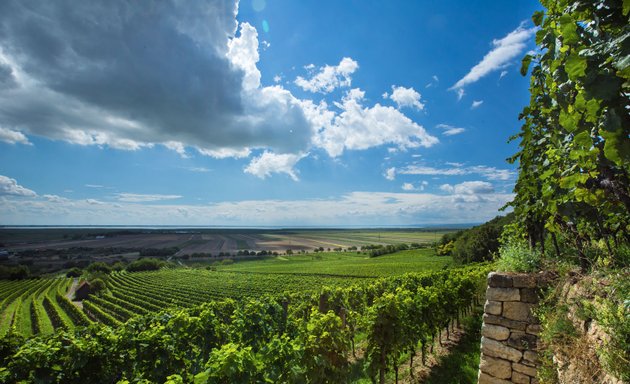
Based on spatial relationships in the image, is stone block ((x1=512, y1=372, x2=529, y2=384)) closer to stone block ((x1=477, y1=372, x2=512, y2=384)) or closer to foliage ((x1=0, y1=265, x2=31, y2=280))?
stone block ((x1=477, y1=372, x2=512, y2=384))

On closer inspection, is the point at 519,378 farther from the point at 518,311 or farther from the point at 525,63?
the point at 525,63

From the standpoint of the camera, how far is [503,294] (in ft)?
18.5

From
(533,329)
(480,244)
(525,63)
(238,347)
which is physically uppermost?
(525,63)

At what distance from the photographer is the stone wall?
212 inches

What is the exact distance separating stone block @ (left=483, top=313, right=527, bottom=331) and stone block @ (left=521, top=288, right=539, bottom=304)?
0.44m

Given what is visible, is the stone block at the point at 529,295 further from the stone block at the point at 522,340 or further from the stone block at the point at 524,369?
the stone block at the point at 524,369

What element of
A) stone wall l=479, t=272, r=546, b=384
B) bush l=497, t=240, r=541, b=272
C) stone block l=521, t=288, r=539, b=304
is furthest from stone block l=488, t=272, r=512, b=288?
bush l=497, t=240, r=541, b=272

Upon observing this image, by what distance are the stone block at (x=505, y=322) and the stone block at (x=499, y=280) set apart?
0.64 metres

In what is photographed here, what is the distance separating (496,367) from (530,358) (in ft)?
2.13

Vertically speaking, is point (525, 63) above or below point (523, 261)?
above

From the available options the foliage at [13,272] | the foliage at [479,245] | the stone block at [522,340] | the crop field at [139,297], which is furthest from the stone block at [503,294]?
the foliage at [13,272]

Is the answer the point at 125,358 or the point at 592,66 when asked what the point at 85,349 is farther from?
the point at 592,66

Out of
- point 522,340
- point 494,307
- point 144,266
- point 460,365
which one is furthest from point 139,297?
point 522,340

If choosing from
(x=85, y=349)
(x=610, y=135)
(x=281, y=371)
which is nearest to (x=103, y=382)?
(x=85, y=349)
